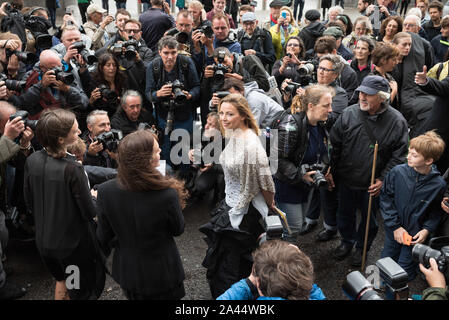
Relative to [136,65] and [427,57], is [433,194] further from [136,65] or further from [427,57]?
[136,65]

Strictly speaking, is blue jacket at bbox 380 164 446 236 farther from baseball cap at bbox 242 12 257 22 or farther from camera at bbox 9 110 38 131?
baseball cap at bbox 242 12 257 22

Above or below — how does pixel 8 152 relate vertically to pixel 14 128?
below

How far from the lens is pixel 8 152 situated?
3.14 m

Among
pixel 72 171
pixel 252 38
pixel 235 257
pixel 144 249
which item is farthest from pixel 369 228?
pixel 252 38

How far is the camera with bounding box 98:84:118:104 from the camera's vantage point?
4.50 metres

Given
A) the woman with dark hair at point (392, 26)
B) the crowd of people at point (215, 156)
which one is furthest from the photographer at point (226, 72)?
the woman with dark hair at point (392, 26)

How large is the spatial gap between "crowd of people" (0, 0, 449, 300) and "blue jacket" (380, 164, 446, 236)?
1 centimetres

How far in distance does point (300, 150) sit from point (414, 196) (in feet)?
3.12

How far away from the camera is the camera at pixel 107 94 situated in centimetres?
450

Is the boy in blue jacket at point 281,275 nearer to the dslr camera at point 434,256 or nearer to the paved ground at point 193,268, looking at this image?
the dslr camera at point 434,256

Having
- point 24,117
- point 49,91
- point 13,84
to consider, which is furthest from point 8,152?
point 49,91

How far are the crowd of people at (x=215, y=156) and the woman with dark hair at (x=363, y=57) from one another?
0.06 ft

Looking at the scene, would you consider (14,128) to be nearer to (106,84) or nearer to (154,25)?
(106,84)

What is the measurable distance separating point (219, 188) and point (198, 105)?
1.10 meters
